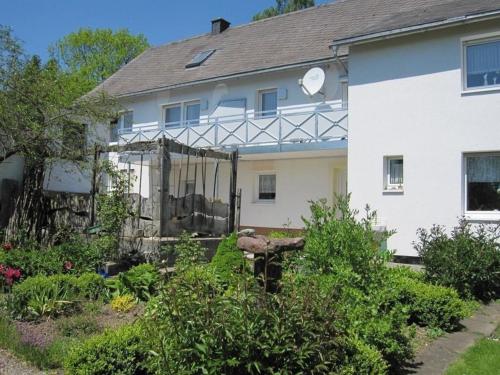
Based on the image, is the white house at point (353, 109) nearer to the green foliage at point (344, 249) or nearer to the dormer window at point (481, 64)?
the dormer window at point (481, 64)

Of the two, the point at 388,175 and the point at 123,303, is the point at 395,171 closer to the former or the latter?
the point at 388,175

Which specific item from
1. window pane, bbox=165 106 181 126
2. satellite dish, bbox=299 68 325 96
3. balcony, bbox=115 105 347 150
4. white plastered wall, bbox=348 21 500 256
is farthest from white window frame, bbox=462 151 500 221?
window pane, bbox=165 106 181 126

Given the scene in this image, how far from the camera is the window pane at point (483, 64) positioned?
10.6 m

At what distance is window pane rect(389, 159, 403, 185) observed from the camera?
1176cm

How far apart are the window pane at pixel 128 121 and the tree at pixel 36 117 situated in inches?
362

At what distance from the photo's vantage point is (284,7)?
37.1 metres

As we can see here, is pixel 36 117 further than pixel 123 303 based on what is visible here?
Yes

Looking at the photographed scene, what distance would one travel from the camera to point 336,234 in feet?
17.3

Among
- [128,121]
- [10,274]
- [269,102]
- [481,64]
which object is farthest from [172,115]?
[10,274]

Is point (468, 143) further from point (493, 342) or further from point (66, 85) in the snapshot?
point (66, 85)

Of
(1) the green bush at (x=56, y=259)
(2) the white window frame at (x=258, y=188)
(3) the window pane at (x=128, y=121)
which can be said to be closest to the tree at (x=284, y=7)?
(3) the window pane at (x=128, y=121)

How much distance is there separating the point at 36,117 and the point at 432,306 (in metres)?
8.04

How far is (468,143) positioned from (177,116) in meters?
11.8

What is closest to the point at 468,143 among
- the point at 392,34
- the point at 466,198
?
the point at 466,198
